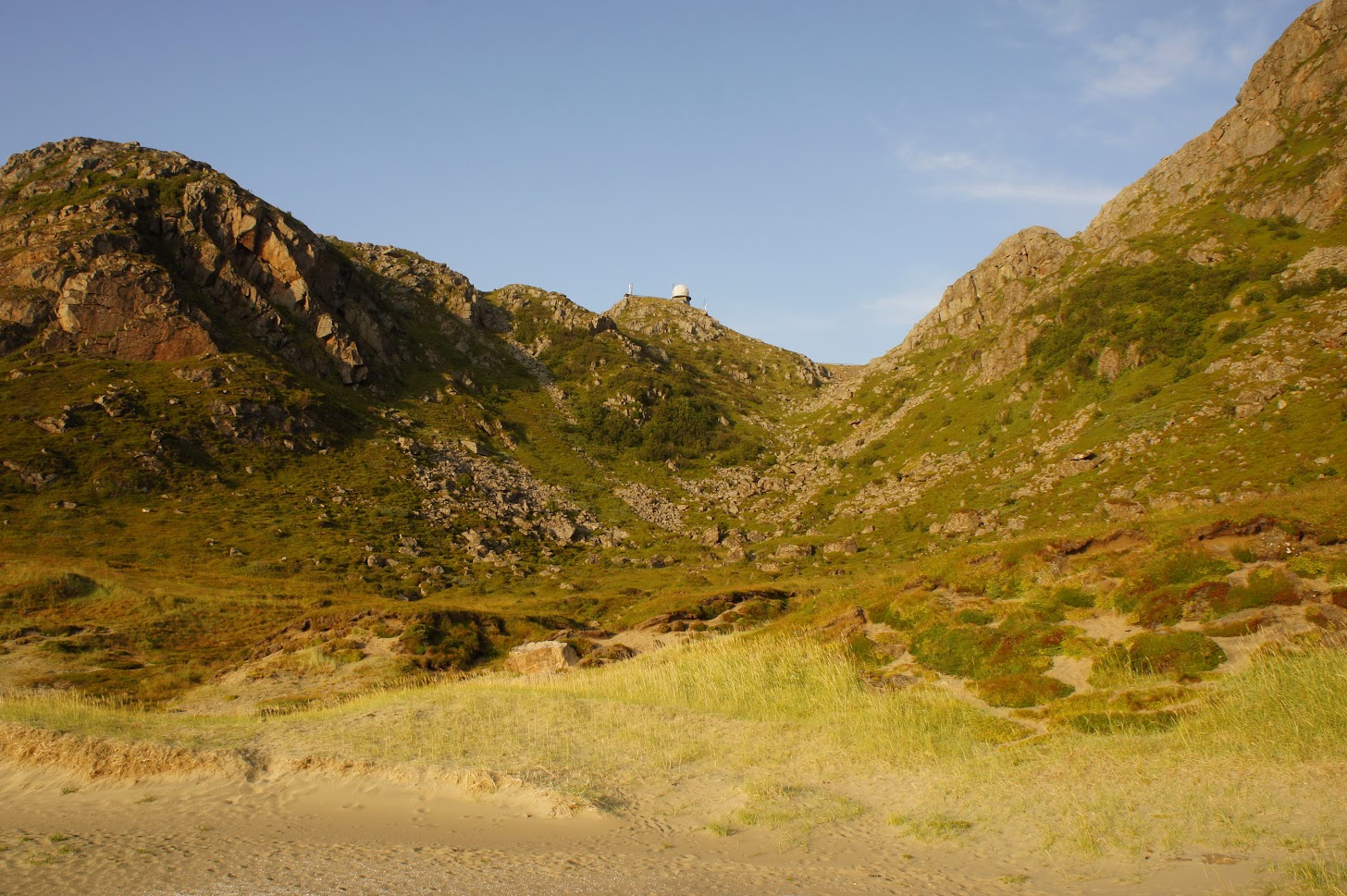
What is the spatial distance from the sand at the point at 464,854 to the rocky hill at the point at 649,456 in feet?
30.5

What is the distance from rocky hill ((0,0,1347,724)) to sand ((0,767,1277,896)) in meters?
9.29

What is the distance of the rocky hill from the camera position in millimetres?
25281

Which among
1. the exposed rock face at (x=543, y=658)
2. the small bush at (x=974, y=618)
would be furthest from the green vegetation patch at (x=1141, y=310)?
the exposed rock face at (x=543, y=658)

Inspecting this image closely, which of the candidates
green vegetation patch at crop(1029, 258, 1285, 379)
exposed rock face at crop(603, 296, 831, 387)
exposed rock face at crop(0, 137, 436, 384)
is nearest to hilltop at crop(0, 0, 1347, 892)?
green vegetation patch at crop(1029, 258, 1285, 379)

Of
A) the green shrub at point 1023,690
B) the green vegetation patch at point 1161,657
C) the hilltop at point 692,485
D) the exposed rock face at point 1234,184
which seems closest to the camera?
the green vegetation patch at point 1161,657

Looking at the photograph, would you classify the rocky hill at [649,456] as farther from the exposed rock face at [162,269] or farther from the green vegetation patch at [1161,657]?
the exposed rock face at [162,269]

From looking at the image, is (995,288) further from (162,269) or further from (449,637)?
(162,269)

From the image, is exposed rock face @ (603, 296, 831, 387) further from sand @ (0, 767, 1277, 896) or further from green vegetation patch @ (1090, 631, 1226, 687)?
sand @ (0, 767, 1277, 896)

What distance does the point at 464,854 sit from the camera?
37.3ft

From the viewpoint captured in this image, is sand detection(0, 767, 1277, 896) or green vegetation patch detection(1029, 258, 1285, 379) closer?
sand detection(0, 767, 1277, 896)

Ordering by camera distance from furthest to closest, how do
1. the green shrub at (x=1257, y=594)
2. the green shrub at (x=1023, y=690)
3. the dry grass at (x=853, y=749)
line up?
the green shrub at (x=1257, y=594)
the green shrub at (x=1023, y=690)
the dry grass at (x=853, y=749)

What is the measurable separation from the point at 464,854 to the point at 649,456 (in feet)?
338

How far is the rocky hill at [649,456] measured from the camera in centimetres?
2528

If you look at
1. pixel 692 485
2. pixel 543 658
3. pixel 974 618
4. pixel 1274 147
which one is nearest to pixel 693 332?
pixel 692 485
